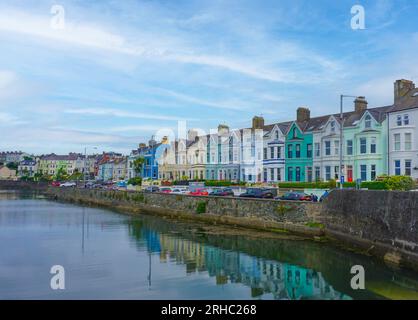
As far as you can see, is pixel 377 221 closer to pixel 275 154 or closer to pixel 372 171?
pixel 372 171

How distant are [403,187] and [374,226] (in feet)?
27.6

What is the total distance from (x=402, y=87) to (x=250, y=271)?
32.9 metres

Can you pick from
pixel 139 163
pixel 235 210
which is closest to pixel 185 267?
pixel 235 210

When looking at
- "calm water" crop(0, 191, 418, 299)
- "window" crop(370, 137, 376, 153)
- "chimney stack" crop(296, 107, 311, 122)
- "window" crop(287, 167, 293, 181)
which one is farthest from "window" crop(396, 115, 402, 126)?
"calm water" crop(0, 191, 418, 299)

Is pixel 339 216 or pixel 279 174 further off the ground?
pixel 279 174

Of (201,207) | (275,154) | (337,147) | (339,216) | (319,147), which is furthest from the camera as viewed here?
(275,154)

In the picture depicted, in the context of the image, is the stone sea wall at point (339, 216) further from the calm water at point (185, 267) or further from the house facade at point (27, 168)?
the house facade at point (27, 168)

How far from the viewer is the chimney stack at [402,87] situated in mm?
43594

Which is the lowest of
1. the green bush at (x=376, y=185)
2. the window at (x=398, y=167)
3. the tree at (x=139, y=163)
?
the green bush at (x=376, y=185)

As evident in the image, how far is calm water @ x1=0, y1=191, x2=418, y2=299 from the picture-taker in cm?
1636

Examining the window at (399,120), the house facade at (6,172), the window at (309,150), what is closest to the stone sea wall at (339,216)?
the window at (309,150)

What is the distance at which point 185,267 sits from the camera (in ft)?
68.3

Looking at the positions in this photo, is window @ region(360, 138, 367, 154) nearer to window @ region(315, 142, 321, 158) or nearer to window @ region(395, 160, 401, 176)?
window @ region(395, 160, 401, 176)
